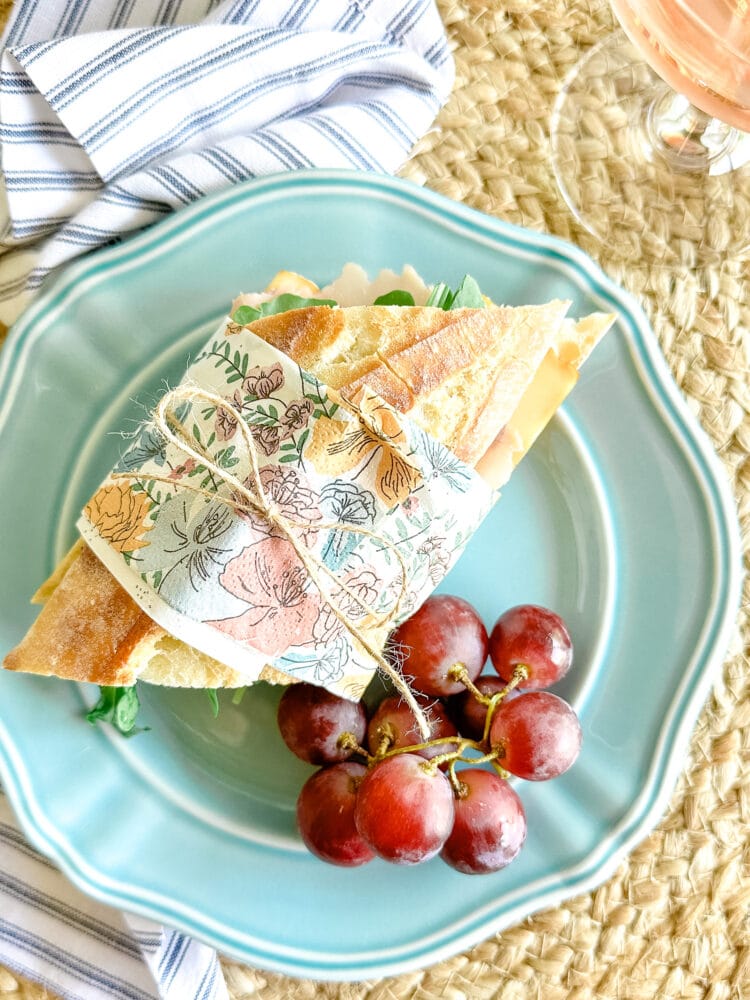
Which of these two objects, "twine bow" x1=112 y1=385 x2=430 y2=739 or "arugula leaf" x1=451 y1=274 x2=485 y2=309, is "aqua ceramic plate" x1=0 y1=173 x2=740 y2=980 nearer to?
"arugula leaf" x1=451 y1=274 x2=485 y2=309

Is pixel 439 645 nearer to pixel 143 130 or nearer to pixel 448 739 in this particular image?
pixel 448 739

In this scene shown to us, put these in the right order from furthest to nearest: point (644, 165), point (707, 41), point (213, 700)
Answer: point (644, 165), point (213, 700), point (707, 41)

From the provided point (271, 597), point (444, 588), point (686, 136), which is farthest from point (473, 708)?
point (686, 136)

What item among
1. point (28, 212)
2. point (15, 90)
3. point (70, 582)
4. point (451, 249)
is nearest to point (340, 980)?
point (70, 582)

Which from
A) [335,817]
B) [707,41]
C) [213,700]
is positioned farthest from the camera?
[213,700]

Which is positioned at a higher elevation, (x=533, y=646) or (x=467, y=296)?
(x=467, y=296)

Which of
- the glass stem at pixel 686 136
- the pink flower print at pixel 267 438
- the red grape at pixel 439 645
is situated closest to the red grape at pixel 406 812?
the red grape at pixel 439 645
